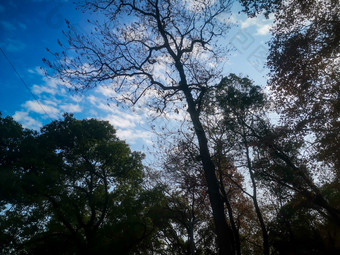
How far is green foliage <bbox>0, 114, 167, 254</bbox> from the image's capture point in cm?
1259

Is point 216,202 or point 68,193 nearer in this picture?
point 216,202

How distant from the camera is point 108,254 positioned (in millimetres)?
12617

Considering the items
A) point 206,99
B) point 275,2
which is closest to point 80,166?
point 206,99

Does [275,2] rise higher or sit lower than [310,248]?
higher

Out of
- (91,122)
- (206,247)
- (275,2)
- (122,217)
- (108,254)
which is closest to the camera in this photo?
(275,2)

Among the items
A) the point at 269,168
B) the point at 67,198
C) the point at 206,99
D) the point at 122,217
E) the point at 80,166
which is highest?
the point at 206,99

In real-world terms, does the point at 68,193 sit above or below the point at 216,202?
above

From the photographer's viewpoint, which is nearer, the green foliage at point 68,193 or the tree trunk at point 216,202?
the tree trunk at point 216,202

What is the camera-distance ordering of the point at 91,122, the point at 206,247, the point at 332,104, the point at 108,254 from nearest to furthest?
the point at 332,104 → the point at 108,254 → the point at 91,122 → the point at 206,247

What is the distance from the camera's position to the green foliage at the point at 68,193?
1259cm

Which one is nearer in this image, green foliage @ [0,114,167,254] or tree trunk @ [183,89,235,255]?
tree trunk @ [183,89,235,255]

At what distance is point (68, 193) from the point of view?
13.8 metres

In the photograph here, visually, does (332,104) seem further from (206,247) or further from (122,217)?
(206,247)

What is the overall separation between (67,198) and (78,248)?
138 inches
